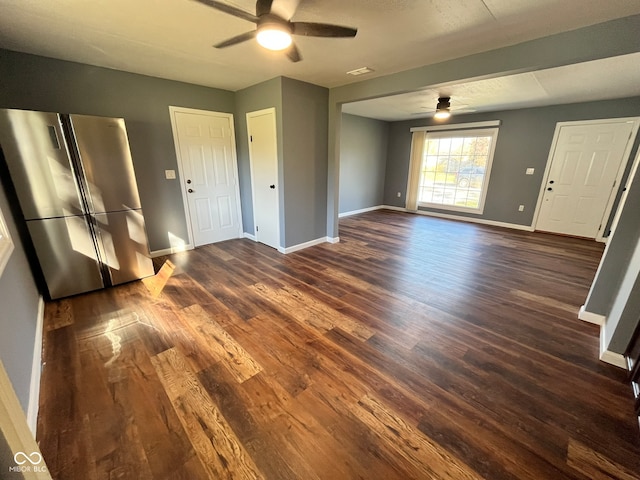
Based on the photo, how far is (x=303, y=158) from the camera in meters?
3.78

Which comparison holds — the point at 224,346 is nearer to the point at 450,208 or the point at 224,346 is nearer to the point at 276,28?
the point at 276,28

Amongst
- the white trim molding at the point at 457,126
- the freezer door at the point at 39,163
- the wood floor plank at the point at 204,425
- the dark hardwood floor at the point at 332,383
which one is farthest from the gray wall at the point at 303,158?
the white trim molding at the point at 457,126

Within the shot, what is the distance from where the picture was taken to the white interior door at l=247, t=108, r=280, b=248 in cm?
364

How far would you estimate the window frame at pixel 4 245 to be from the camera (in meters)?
1.60

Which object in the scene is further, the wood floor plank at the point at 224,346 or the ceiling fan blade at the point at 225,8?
the wood floor plank at the point at 224,346

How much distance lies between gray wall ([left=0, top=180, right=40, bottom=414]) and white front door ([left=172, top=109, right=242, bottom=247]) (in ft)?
6.04

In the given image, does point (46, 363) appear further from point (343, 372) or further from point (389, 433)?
point (389, 433)

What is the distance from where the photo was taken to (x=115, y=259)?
285 cm

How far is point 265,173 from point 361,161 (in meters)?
3.42

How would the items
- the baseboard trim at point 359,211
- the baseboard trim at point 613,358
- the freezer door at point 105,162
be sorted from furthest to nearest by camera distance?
the baseboard trim at point 359,211 < the freezer door at point 105,162 < the baseboard trim at point 613,358

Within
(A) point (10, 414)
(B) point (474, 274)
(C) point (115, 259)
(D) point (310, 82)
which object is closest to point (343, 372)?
(A) point (10, 414)

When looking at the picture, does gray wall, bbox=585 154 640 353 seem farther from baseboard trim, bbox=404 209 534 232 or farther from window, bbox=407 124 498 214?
window, bbox=407 124 498 214

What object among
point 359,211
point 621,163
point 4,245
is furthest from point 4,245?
point 621,163

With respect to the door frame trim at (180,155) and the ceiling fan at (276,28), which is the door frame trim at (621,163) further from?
the door frame trim at (180,155)
